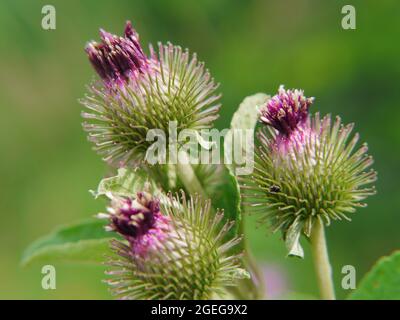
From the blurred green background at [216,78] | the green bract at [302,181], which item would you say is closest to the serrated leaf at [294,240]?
the green bract at [302,181]

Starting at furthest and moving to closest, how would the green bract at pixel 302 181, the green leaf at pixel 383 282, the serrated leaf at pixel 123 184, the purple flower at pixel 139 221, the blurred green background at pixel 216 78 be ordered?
1. the blurred green background at pixel 216 78
2. the green bract at pixel 302 181
3. the serrated leaf at pixel 123 184
4. the purple flower at pixel 139 221
5. the green leaf at pixel 383 282

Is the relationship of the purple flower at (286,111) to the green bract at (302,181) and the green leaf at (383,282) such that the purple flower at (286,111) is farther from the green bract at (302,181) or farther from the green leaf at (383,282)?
the green leaf at (383,282)

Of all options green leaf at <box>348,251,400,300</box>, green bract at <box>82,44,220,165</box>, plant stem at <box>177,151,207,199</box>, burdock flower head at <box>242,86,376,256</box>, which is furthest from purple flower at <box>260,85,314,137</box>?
green leaf at <box>348,251,400,300</box>

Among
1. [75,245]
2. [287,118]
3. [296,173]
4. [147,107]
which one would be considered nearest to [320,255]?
[296,173]

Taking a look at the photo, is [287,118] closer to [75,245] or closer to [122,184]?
[122,184]

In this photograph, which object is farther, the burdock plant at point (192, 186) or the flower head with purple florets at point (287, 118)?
the flower head with purple florets at point (287, 118)
